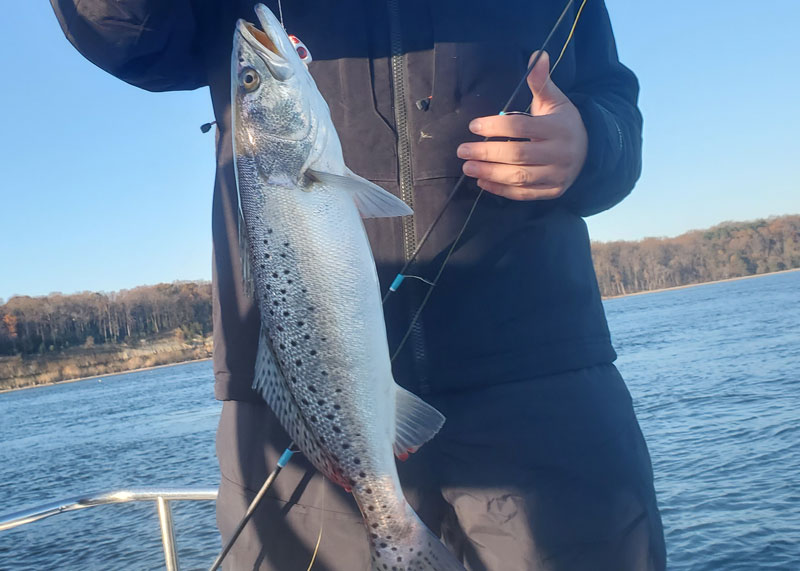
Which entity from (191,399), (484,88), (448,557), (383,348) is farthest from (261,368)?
(191,399)

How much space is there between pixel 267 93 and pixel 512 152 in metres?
0.63

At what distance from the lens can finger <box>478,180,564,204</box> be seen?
1.56 meters

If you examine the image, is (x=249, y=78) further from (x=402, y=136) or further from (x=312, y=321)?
(x=312, y=321)

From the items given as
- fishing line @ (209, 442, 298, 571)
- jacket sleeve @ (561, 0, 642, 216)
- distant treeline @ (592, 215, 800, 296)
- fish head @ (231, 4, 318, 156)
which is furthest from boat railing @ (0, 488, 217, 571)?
distant treeline @ (592, 215, 800, 296)

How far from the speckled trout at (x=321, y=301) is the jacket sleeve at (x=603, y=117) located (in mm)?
576

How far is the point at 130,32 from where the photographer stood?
1653 millimetres

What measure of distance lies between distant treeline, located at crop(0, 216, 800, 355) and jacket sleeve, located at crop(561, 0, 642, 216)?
65.6m

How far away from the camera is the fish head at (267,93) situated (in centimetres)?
154

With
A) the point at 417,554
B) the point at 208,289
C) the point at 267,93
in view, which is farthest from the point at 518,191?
the point at 208,289

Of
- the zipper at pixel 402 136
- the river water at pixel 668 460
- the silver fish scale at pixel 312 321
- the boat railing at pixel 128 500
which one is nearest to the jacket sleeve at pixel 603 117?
the zipper at pixel 402 136

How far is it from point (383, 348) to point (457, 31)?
0.91 metres

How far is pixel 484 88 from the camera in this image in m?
1.73

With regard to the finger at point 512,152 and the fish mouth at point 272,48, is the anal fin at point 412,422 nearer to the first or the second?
the finger at point 512,152

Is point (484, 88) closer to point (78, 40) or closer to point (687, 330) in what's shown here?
point (78, 40)
